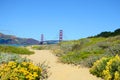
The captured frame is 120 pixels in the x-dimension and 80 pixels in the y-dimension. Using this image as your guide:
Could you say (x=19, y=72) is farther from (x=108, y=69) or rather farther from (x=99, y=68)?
(x=99, y=68)

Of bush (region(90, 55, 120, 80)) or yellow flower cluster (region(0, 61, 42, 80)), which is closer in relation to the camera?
yellow flower cluster (region(0, 61, 42, 80))

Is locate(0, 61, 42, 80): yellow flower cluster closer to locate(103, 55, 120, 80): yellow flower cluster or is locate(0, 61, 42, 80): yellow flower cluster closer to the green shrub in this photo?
locate(103, 55, 120, 80): yellow flower cluster

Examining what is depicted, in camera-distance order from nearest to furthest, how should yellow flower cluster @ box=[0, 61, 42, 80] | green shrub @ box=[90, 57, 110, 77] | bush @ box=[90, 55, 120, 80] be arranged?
yellow flower cluster @ box=[0, 61, 42, 80] → bush @ box=[90, 55, 120, 80] → green shrub @ box=[90, 57, 110, 77]

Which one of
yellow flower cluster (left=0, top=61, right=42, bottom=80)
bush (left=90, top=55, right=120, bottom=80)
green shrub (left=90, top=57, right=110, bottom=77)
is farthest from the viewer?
green shrub (left=90, top=57, right=110, bottom=77)

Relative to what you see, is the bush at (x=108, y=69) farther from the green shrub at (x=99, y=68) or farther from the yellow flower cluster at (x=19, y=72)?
the yellow flower cluster at (x=19, y=72)

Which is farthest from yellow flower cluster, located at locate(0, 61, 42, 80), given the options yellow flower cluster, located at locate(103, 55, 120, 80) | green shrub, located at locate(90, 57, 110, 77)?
green shrub, located at locate(90, 57, 110, 77)

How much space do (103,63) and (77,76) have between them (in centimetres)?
137

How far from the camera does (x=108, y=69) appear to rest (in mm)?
13508

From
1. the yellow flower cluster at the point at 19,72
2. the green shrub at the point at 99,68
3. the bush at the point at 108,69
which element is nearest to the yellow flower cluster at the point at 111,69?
the bush at the point at 108,69

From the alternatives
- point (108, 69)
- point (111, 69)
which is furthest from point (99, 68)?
point (111, 69)

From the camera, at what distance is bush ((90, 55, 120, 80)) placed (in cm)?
1306

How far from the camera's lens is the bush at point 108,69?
514 inches

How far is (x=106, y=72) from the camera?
13281 mm

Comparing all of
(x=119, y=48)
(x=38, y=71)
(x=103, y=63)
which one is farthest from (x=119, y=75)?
(x=119, y=48)
